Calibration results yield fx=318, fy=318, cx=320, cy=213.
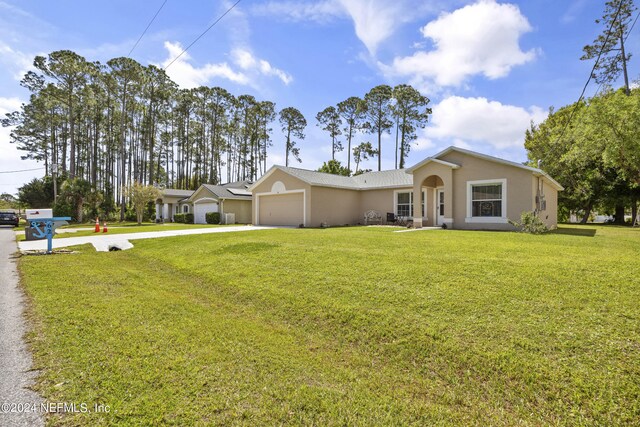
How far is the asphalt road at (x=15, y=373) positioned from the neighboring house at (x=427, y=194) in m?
16.2

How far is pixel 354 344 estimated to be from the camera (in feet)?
13.7

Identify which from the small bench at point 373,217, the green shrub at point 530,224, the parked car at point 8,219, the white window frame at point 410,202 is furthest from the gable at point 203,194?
the green shrub at point 530,224

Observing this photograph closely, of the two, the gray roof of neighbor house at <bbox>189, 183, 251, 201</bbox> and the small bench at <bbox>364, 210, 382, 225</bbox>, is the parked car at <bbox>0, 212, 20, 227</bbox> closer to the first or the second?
the gray roof of neighbor house at <bbox>189, 183, 251, 201</bbox>

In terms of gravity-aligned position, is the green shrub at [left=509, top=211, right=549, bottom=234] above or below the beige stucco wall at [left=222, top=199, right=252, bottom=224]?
below

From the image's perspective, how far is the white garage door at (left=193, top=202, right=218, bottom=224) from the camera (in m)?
29.8

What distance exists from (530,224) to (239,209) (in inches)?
921

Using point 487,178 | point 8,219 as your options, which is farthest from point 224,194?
point 487,178

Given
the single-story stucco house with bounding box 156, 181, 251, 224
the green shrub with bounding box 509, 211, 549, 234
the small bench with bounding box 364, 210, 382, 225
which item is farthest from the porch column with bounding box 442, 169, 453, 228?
the single-story stucco house with bounding box 156, 181, 251, 224

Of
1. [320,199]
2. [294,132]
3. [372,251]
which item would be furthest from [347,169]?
[372,251]

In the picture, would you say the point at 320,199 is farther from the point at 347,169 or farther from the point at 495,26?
the point at 347,169

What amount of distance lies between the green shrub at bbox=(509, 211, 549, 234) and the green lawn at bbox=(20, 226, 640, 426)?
6513 millimetres

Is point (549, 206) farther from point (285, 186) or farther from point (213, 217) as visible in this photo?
point (213, 217)

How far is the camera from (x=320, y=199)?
20.9 meters

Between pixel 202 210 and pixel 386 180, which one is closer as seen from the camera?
pixel 386 180
